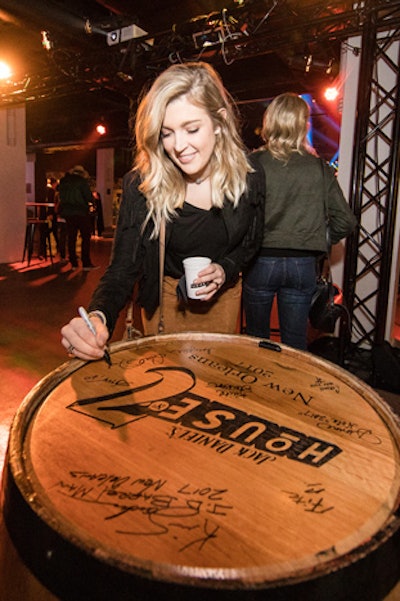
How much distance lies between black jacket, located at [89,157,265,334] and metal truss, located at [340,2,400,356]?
8.64ft

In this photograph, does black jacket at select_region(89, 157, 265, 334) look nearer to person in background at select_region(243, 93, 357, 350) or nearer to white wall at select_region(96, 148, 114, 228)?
person in background at select_region(243, 93, 357, 350)

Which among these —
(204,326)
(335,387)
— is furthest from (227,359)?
(204,326)

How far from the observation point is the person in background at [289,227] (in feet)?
8.64

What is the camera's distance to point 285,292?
2.67 meters

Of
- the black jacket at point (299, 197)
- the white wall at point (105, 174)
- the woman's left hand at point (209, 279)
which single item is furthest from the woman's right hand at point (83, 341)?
the white wall at point (105, 174)

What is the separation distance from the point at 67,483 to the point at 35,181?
26207 millimetres

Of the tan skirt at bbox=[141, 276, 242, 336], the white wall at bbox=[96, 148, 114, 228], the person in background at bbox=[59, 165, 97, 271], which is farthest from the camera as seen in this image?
the white wall at bbox=[96, 148, 114, 228]

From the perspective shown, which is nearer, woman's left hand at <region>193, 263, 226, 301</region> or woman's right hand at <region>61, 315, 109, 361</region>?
woman's right hand at <region>61, 315, 109, 361</region>

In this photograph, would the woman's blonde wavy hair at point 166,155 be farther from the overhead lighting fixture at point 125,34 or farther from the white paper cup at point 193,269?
the overhead lighting fixture at point 125,34

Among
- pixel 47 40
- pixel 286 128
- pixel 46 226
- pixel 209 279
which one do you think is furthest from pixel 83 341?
pixel 46 226

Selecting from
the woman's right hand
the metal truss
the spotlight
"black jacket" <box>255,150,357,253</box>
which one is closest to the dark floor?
the metal truss

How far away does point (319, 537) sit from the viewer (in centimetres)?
63

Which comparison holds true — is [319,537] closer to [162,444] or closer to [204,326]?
[162,444]

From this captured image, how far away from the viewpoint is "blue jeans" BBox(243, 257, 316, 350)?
263 centimetres
